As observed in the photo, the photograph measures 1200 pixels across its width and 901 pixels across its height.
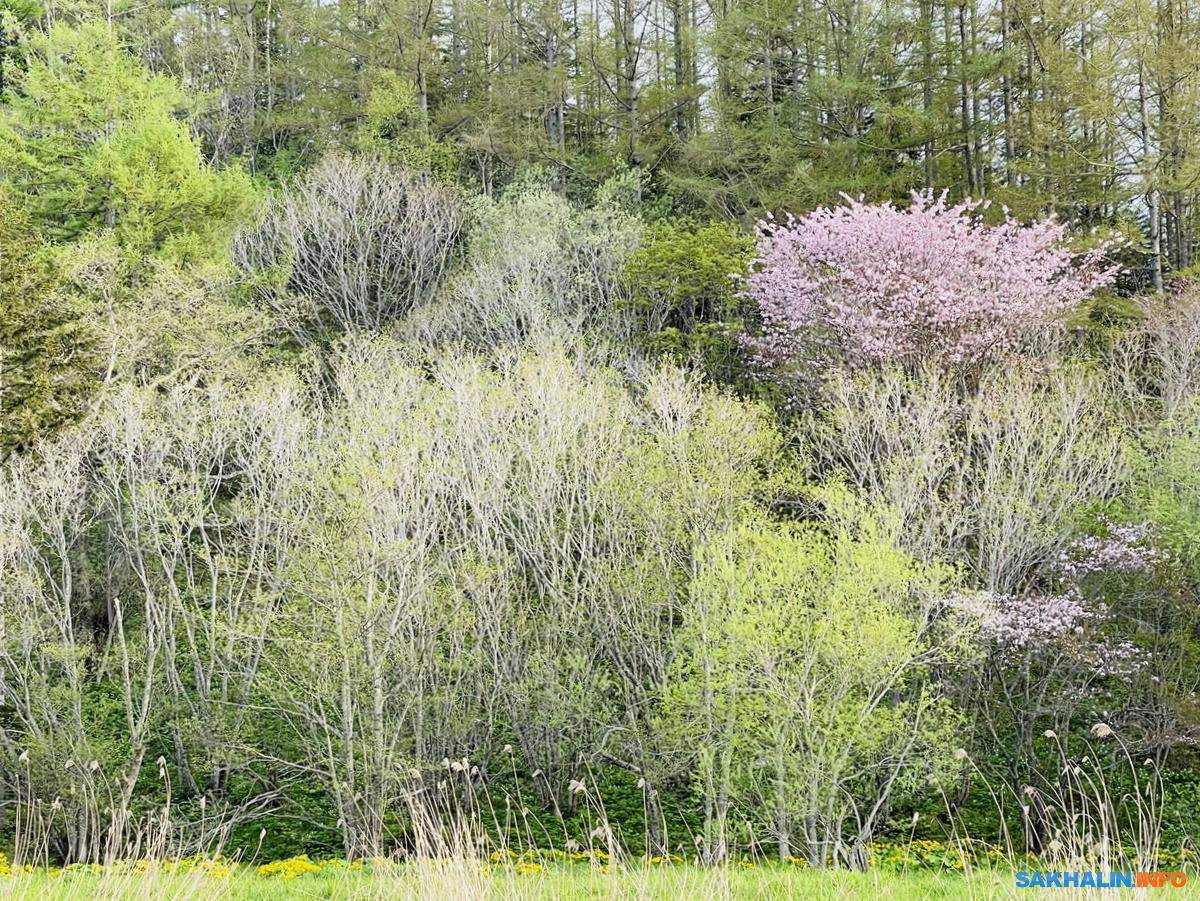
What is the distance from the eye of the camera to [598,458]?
48.2 feet

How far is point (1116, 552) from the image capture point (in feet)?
41.6

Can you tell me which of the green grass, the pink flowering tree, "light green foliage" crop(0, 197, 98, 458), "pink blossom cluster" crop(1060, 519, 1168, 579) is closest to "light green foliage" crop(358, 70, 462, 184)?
the pink flowering tree

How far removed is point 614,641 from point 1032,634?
5896 millimetres

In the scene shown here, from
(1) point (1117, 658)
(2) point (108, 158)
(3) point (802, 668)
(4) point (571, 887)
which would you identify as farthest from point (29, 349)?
(1) point (1117, 658)

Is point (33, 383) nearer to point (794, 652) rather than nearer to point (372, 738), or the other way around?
point (372, 738)

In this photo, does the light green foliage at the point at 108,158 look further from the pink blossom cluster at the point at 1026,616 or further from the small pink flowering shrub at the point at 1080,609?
the small pink flowering shrub at the point at 1080,609

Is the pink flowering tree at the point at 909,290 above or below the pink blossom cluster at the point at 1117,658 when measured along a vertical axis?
above

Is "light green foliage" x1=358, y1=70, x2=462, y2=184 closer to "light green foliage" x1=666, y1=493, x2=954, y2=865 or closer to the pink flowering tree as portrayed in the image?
the pink flowering tree

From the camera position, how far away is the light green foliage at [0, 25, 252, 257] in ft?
71.9

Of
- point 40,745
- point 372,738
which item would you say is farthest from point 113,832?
point 40,745

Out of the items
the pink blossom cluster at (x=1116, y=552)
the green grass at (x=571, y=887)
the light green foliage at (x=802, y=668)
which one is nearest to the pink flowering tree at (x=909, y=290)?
the pink blossom cluster at (x=1116, y=552)

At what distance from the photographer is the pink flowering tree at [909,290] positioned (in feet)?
56.2

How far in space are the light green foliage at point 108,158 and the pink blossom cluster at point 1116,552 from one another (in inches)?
755

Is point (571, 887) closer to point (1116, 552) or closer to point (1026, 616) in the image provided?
point (1026, 616)
